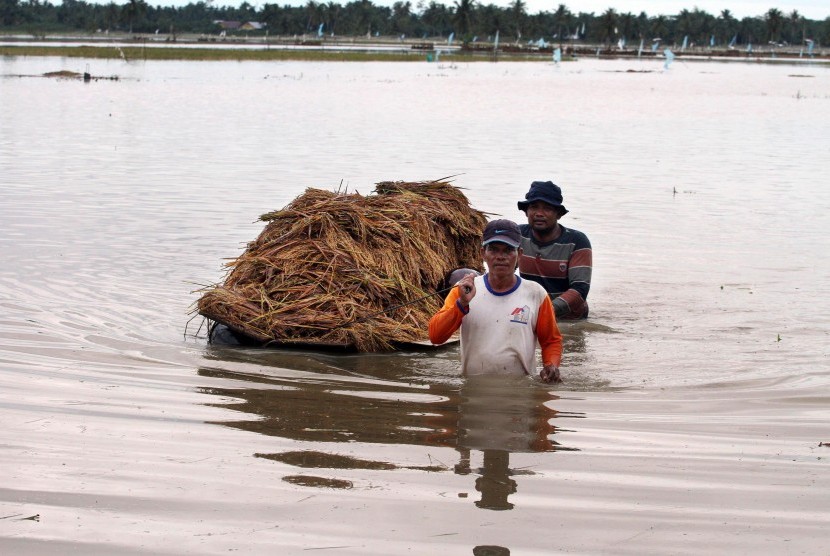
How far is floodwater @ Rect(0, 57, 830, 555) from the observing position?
15.2ft

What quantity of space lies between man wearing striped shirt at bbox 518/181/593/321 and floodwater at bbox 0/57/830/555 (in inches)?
19.3

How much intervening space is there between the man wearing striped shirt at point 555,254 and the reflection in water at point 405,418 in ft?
6.80

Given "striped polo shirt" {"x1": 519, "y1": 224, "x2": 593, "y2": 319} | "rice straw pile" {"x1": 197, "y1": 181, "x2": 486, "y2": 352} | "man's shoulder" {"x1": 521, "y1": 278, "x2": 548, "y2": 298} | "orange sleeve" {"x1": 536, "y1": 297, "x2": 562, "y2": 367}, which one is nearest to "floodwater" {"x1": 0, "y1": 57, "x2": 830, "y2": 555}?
"rice straw pile" {"x1": 197, "y1": 181, "x2": 486, "y2": 352}

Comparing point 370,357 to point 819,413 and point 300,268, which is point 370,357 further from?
point 819,413

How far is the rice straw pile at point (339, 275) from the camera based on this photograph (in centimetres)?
832

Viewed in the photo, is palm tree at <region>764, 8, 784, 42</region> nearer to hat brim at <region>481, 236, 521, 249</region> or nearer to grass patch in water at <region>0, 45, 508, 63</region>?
grass patch in water at <region>0, 45, 508, 63</region>

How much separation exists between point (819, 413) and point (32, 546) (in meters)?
4.84

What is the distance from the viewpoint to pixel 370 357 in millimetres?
8305

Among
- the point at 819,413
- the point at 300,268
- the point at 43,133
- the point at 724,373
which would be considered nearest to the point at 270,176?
the point at 43,133

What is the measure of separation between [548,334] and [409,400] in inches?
40.8

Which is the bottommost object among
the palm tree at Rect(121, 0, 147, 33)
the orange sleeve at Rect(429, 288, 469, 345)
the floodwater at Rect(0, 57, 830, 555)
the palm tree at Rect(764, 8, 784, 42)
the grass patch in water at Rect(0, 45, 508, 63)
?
the floodwater at Rect(0, 57, 830, 555)

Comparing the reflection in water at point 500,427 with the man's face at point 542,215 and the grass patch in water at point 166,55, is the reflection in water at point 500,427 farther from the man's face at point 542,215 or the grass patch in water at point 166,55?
the grass patch in water at point 166,55

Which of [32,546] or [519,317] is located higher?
[519,317]

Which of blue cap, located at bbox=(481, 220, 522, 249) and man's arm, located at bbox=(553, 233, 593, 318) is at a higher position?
blue cap, located at bbox=(481, 220, 522, 249)
